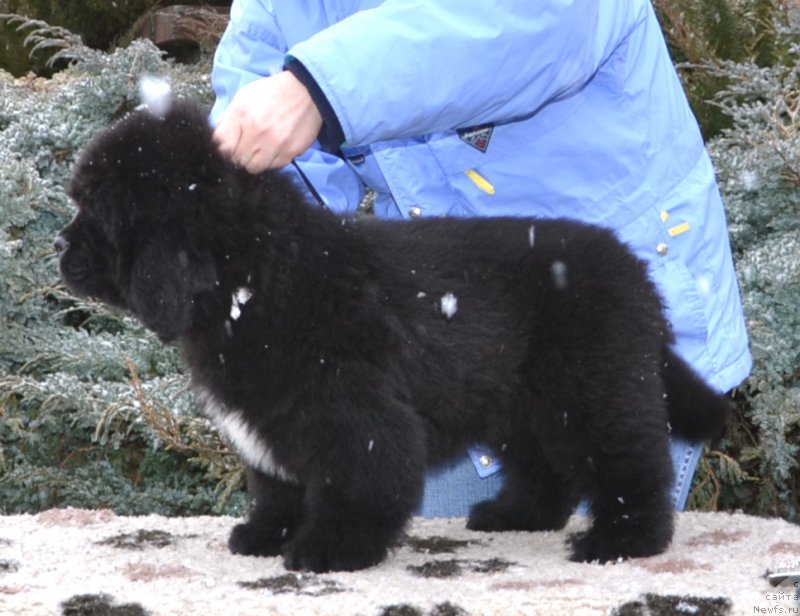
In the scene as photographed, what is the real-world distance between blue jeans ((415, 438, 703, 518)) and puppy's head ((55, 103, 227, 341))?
39.0 inches

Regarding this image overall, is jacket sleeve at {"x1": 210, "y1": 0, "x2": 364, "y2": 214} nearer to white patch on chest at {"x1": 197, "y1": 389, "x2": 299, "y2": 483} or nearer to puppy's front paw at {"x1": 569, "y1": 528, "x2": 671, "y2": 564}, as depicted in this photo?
white patch on chest at {"x1": 197, "y1": 389, "x2": 299, "y2": 483}

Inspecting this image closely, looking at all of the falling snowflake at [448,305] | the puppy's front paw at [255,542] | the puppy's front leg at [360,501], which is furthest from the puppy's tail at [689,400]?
the puppy's front paw at [255,542]

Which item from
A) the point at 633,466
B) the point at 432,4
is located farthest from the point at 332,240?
the point at 633,466

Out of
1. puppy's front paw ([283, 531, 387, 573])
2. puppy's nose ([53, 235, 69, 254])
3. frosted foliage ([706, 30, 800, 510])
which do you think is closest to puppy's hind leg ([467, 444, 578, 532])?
puppy's front paw ([283, 531, 387, 573])

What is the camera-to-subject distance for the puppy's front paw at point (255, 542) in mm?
→ 2760

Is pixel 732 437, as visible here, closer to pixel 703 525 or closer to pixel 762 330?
pixel 762 330

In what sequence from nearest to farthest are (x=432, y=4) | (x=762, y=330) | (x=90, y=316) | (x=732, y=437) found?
(x=432, y=4) < (x=762, y=330) < (x=732, y=437) < (x=90, y=316)

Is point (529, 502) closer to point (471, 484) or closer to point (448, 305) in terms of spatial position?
point (471, 484)

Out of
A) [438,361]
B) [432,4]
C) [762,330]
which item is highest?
[432,4]

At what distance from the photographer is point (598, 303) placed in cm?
276

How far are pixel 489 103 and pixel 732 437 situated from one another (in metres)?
2.39

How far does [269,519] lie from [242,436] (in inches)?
10.5

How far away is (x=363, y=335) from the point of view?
2.59 meters

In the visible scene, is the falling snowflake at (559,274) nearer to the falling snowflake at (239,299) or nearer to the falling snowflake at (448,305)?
the falling snowflake at (448,305)
